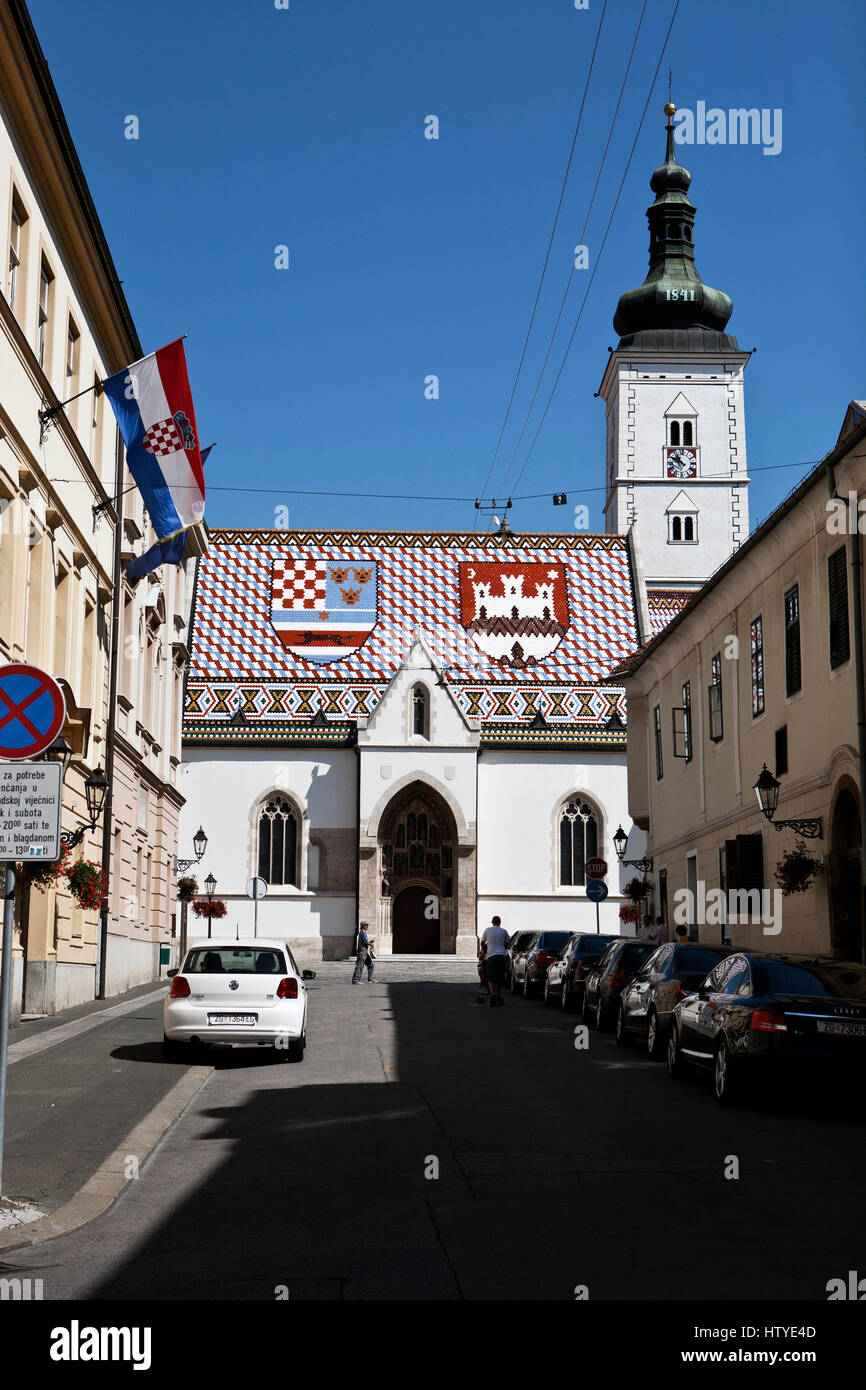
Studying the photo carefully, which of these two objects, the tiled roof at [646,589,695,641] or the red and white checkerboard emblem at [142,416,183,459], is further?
the tiled roof at [646,589,695,641]

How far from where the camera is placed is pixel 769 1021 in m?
14.3

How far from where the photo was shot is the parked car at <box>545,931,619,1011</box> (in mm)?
28656

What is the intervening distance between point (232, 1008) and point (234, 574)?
46.0 m

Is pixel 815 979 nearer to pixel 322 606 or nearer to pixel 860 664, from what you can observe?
pixel 860 664

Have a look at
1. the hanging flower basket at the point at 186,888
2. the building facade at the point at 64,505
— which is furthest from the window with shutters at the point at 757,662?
the hanging flower basket at the point at 186,888

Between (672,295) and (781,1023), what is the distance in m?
72.7

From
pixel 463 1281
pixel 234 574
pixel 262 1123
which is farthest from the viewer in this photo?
pixel 234 574

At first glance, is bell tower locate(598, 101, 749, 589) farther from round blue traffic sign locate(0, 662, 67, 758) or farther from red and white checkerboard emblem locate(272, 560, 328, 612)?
round blue traffic sign locate(0, 662, 67, 758)

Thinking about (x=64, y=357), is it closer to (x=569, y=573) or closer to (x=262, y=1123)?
(x=262, y=1123)

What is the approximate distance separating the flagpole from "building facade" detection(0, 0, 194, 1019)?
0.10 m

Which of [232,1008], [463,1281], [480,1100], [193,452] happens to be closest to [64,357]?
[193,452]

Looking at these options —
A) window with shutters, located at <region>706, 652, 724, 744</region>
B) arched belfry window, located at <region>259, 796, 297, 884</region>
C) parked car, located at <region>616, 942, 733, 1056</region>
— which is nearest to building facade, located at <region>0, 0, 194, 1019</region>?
parked car, located at <region>616, 942, 733, 1056</region>

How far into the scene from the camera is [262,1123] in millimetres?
13367

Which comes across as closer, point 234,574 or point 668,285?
point 234,574
